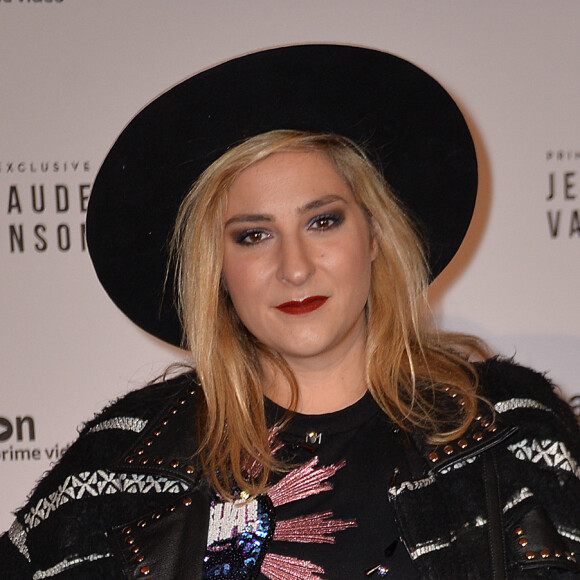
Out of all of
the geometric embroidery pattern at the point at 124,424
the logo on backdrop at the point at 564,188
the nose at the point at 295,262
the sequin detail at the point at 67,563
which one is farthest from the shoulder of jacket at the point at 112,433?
the logo on backdrop at the point at 564,188

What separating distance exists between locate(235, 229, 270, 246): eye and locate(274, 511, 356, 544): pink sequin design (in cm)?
51

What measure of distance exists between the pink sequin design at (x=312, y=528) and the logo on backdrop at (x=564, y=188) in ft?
3.67

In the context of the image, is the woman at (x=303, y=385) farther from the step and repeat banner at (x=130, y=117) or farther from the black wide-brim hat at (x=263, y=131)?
the step and repeat banner at (x=130, y=117)

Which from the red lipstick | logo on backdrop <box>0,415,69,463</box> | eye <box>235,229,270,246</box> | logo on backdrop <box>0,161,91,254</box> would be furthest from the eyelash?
logo on backdrop <box>0,415,69,463</box>

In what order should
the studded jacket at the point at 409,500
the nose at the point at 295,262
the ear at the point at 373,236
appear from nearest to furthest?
the studded jacket at the point at 409,500, the nose at the point at 295,262, the ear at the point at 373,236

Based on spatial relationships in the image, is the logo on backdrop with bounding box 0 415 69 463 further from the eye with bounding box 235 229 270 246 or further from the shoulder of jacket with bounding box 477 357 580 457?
the shoulder of jacket with bounding box 477 357 580 457

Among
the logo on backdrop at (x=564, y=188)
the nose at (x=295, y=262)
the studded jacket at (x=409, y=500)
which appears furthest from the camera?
Result: the logo on backdrop at (x=564, y=188)

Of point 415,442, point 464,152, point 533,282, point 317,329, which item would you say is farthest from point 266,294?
point 533,282

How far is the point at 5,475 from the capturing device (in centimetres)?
260

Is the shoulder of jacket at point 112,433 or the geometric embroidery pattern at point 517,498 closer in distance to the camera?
the geometric embroidery pattern at point 517,498

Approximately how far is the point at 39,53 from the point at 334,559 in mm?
1523

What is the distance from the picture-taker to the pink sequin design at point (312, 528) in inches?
69.2

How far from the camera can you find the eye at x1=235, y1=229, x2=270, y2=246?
1891mm

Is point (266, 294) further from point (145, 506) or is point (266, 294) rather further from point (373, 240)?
point (145, 506)
